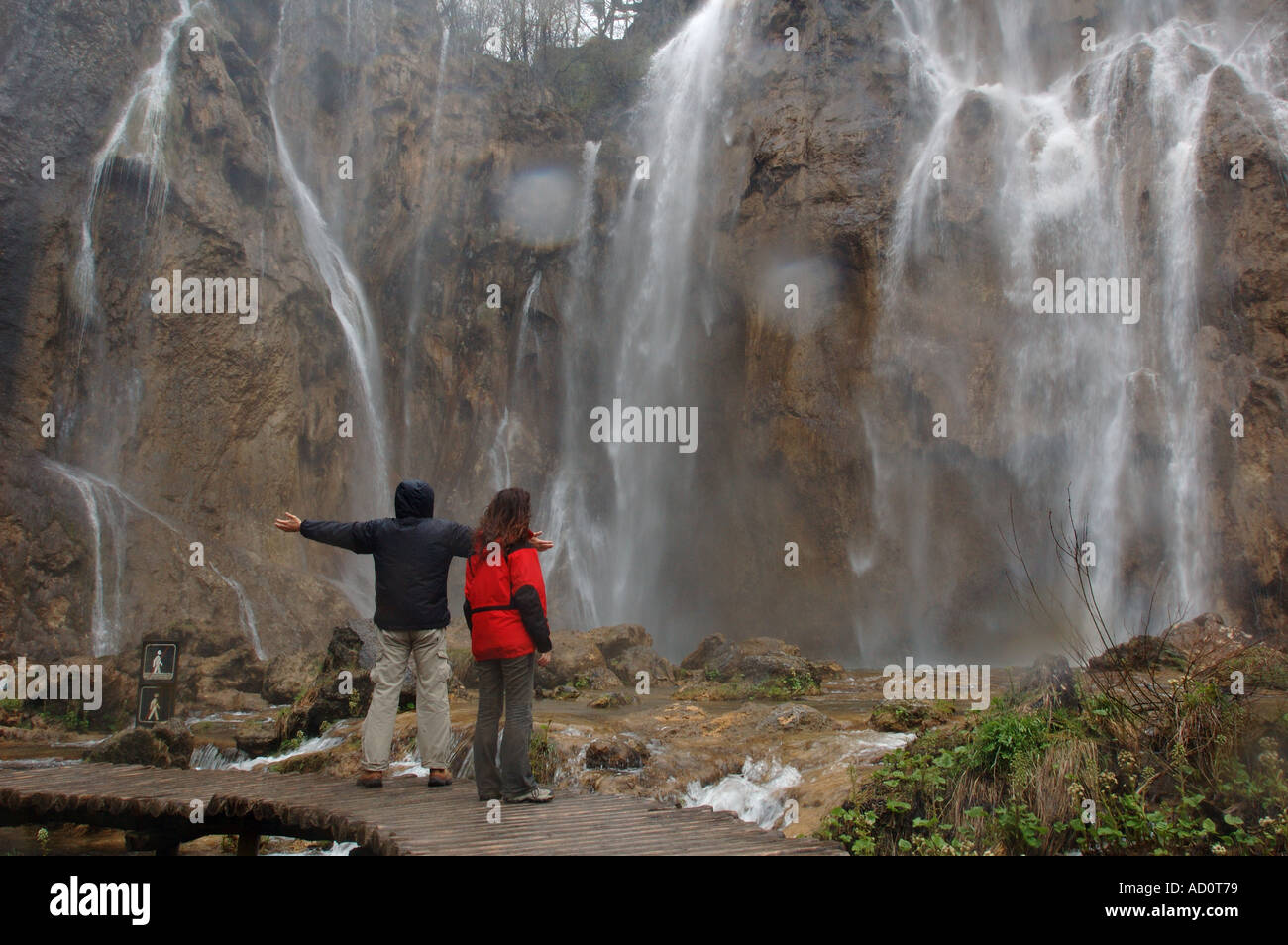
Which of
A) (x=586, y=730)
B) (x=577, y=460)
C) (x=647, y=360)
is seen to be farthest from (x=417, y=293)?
(x=586, y=730)

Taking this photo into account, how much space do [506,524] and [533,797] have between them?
166 centimetres

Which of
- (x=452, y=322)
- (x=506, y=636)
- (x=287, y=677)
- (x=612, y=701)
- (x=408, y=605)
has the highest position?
(x=452, y=322)

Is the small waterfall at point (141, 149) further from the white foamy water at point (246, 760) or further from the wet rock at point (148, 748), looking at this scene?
the wet rock at point (148, 748)

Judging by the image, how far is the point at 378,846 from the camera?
4.71 metres

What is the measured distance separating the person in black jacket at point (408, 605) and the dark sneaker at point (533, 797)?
0.72 m

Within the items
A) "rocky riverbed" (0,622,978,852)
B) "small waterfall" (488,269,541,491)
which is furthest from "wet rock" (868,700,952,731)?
"small waterfall" (488,269,541,491)

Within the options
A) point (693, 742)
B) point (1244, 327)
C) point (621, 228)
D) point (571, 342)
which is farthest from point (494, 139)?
point (693, 742)

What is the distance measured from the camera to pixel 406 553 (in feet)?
19.8

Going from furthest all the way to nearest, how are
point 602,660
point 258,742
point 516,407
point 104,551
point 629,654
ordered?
point 516,407, point 104,551, point 629,654, point 602,660, point 258,742

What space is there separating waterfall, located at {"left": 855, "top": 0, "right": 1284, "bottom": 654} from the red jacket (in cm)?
1795

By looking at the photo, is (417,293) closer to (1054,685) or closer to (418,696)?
(418,696)

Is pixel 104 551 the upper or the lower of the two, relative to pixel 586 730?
upper

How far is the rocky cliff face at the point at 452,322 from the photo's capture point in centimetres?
1931

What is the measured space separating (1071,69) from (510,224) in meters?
15.7
